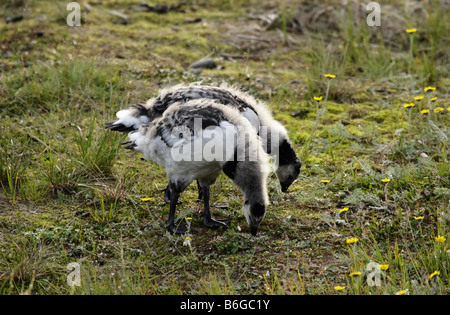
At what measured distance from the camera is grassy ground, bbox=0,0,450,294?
4324 millimetres

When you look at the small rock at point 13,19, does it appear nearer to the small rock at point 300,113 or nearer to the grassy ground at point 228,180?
the grassy ground at point 228,180

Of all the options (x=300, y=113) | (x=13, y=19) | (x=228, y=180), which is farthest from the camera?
(x=13, y=19)

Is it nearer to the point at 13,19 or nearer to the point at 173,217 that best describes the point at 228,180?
the point at 173,217

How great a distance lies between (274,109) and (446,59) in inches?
119

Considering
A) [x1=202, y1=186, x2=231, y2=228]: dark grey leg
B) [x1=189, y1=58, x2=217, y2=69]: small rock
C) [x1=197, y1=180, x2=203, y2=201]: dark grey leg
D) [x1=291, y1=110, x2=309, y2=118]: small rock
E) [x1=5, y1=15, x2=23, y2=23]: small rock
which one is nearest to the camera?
[x1=202, y1=186, x2=231, y2=228]: dark grey leg

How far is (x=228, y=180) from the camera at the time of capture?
6.00 m

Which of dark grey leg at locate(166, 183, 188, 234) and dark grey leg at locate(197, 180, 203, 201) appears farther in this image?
dark grey leg at locate(197, 180, 203, 201)

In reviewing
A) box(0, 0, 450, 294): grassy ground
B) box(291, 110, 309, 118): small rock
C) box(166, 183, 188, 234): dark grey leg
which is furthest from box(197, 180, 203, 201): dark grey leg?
box(291, 110, 309, 118): small rock

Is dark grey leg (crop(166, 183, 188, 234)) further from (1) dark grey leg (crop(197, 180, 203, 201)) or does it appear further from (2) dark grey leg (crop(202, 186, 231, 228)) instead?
(1) dark grey leg (crop(197, 180, 203, 201))

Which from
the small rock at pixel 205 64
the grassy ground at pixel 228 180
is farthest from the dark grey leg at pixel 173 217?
the small rock at pixel 205 64

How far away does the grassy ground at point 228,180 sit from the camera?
432 centimetres

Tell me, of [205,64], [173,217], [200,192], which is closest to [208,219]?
[173,217]

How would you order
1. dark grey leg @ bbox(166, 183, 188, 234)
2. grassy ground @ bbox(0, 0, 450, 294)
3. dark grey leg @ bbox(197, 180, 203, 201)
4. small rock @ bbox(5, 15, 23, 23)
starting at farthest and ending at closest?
small rock @ bbox(5, 15, 23, 23), dark grey leg @ bbox(197, 180, 203, 201), dark grey leg @ bbox(166, 183, 188, 234), grassy ground @ bbox(0, 0, 450, 294)
